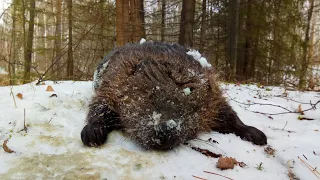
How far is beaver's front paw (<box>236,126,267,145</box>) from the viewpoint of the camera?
2.48m

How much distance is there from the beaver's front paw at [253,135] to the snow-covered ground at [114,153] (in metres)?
0.06

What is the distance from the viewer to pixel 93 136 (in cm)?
221

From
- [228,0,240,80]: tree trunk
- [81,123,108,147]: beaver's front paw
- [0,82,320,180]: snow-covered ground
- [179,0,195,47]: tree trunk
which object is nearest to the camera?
[0,82,320,180]: snow-covered ground

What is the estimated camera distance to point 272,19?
1102 cm

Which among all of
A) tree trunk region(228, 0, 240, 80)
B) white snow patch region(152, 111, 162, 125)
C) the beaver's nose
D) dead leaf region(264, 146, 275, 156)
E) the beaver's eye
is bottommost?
dead leaf region(264, 146, 275, 156)

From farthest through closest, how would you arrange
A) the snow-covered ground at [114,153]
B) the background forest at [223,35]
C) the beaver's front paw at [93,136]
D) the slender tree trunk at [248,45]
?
the slender tree trunk at [248,45] < the background forest at [223,35] < the beaver's front paw at [93,136] < the snow-covered ground at [114,153]

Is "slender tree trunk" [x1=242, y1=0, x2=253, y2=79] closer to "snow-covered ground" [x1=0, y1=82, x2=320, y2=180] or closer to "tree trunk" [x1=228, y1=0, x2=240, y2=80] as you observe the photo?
"tree trunk" [x1=228, y1=0, x2=240, y2=80]

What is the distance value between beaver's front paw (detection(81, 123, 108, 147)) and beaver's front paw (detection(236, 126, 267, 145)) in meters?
1.30

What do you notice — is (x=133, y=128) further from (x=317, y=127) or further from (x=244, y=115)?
(x=317, y=127)

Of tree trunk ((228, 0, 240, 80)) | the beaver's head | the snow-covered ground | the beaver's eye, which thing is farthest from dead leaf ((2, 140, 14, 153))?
tree trunk ((228, 0, 240, 80))

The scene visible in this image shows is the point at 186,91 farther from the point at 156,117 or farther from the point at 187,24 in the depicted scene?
the point at 187,24

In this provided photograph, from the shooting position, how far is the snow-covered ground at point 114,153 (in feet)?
5.98

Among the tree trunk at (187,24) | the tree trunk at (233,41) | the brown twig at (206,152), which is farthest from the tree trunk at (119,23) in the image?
the brown twig at (206,152)

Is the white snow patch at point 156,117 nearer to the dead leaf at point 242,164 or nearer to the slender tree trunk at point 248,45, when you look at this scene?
the dead leaf at point 242,164
